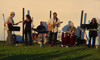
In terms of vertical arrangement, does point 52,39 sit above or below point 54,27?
below

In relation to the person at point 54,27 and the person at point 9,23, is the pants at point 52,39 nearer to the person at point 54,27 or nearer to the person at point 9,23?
the person at point 54,27

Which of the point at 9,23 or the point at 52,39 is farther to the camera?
the point at 52,39

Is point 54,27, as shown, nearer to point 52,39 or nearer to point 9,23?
point 52,39

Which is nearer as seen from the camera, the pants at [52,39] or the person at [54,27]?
the person at [54,27]

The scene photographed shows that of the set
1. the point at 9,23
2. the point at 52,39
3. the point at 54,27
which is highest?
the point at 9,23

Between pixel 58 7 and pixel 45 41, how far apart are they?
81.5 inches

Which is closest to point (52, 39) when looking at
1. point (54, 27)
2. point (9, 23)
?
point (54, 27)

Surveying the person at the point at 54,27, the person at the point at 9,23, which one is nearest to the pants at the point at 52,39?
the person at the point at 54,27

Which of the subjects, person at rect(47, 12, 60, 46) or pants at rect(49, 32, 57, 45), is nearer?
person at rect(47, 12, 60, 46)

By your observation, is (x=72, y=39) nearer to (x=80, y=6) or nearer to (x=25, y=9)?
(x=80, y=6)

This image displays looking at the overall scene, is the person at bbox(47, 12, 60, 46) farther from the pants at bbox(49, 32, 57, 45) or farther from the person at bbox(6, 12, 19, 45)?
the person at bbox(6, 12, 19, 45)

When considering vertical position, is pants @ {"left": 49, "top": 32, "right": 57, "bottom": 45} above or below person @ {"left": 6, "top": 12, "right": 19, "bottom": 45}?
below

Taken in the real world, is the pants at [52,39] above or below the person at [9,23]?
below

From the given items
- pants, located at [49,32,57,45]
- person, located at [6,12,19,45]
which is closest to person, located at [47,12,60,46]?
pants, located at [49,32,57,45]
